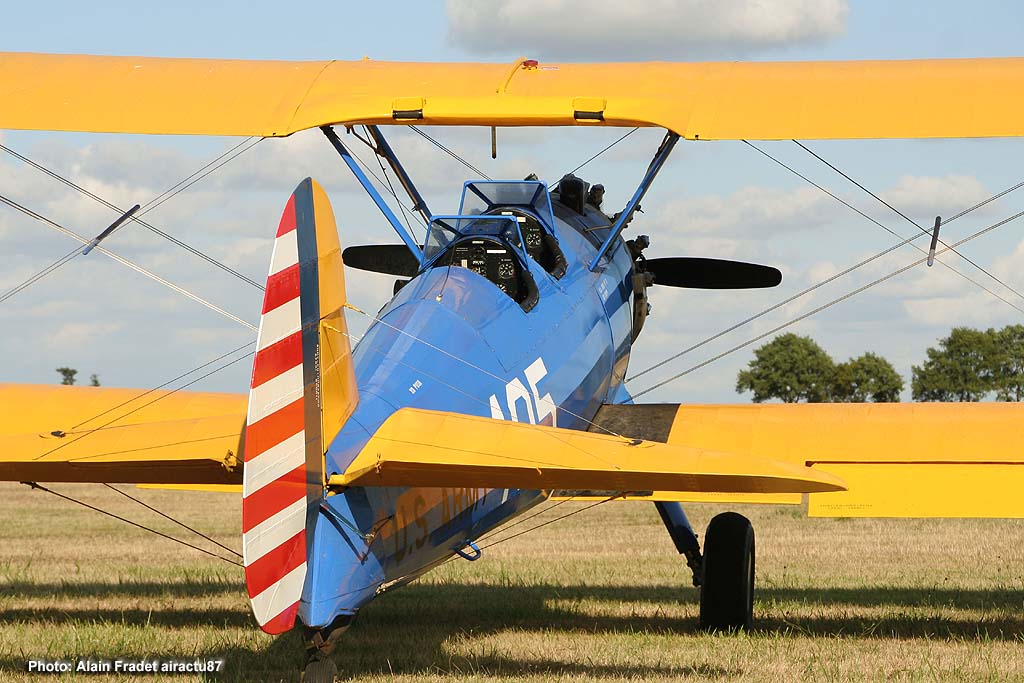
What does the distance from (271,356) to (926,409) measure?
490cm

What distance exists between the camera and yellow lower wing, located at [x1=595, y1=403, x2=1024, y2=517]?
7930 millimetres

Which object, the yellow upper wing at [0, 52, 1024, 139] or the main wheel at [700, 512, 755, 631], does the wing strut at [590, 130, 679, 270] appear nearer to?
the yellow upper wing at [0, 52, 1024, 139]

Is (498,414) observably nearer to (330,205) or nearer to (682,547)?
(330,205)

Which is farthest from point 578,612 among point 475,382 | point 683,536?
point 475,382

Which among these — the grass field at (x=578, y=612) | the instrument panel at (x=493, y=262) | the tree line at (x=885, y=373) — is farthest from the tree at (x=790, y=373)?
the instrument panel at (x=493, y=262)

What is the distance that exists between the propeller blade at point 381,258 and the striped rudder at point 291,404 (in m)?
5.94

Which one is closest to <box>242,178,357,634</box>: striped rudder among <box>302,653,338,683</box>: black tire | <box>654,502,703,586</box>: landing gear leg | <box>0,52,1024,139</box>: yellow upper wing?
<box>302,653,338,683</box>: black tire

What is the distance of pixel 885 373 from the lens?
71375 mm

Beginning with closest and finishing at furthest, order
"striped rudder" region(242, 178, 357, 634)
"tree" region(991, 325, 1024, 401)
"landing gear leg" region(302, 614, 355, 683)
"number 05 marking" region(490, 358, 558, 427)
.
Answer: "striped rudder" region(242, 178, 357, 634), "landing gear leg" region(302, 614, 355, 683), "number 05 marking" region(490, 358, 558, 427), "tree" region(991, 325, 1024, 401)

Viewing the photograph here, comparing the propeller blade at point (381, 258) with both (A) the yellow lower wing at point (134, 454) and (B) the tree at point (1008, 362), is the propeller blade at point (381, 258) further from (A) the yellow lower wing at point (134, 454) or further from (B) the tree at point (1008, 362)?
(B) the tree at point (1008, 362)

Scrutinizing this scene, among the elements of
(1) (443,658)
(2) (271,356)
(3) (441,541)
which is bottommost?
(1) (443,658)

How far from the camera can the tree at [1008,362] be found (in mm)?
64188

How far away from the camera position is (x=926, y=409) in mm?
8359

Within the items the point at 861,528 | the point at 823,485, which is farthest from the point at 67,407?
the point at 861,528
